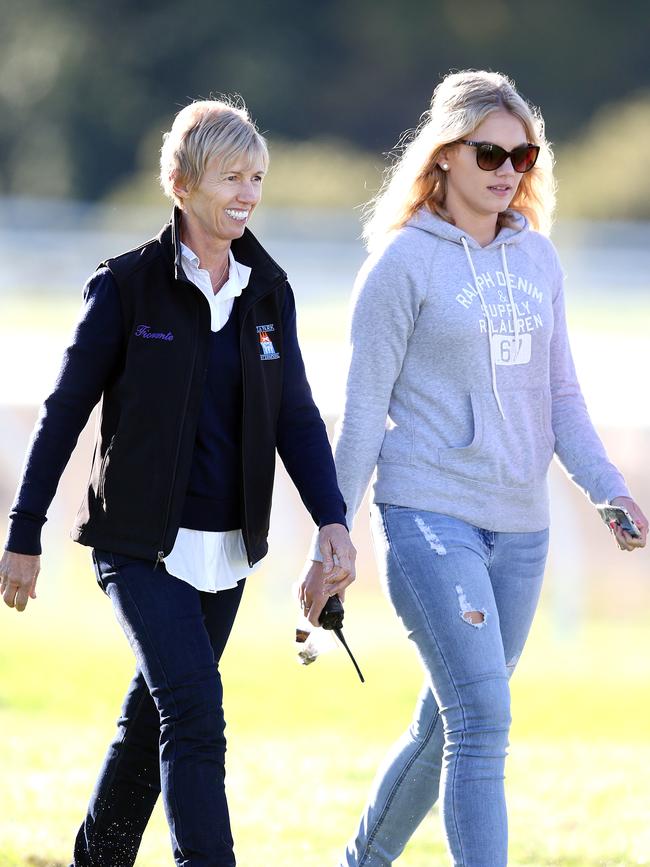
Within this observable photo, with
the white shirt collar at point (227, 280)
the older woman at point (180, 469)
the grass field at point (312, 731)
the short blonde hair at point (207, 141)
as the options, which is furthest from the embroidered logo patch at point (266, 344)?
the grass field at point (312, 731)

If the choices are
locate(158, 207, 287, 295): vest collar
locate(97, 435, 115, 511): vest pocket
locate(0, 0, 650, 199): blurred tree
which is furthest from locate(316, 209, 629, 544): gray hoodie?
locate(0, 0, 650, 199): blurred tree

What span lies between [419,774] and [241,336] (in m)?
1.16

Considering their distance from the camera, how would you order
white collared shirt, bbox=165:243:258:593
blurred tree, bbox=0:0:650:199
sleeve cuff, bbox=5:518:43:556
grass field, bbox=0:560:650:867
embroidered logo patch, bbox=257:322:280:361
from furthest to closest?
blurred tree, bbox=0:0:650:199, grass field, bbox=0:560:650:867, embroidered logo patch, bbox=257:322:280:361, white collared shirt, bbox=165:243:258:593, sleeve cuff, bbox=5:518:43:556

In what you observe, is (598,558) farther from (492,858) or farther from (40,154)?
(40,154)

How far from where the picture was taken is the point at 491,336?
378 cm

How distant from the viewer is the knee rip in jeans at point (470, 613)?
3.62m

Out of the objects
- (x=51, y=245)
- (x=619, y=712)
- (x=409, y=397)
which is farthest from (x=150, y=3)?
(x=409, y=397)

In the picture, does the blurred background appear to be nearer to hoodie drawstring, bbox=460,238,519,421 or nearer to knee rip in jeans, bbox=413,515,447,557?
hoodie drawstring, bbox=460,238,519,421

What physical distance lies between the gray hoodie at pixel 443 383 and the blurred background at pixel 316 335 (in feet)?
2.31

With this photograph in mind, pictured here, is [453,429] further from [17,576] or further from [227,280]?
[17,576]

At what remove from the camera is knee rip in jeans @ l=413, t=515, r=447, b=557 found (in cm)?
368

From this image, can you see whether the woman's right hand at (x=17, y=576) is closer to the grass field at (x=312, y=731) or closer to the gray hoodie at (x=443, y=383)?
the gray hoodie at (x=443, y=383)

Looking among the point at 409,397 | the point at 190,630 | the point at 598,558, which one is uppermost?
the point at 598,558

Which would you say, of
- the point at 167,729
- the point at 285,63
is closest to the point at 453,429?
the point at 167,729
